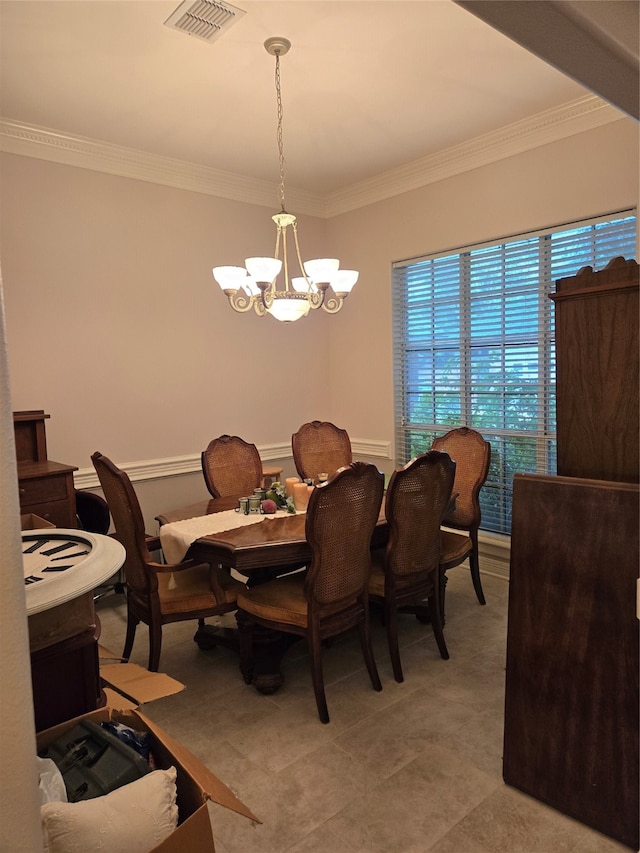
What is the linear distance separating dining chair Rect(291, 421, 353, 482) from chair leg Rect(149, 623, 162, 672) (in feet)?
5.49

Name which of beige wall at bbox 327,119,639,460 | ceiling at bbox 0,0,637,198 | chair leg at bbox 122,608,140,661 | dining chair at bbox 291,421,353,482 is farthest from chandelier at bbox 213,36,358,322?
chair leg at bbox 122,608,140,661

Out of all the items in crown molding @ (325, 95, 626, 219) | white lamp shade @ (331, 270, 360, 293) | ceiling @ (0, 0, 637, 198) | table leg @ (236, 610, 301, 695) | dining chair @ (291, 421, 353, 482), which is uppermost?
ceiling @ (0, 0, 637, 198)

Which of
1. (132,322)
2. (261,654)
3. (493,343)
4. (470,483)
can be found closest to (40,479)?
(132,322)

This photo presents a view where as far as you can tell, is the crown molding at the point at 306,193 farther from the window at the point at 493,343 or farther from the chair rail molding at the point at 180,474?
the chair rail molding at the point at 180,474

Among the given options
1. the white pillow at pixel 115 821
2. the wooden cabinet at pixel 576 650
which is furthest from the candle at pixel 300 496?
the white pillow at pixel 115 821

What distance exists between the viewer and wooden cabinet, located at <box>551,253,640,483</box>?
165 cm

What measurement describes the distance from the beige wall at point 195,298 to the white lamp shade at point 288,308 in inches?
61.0

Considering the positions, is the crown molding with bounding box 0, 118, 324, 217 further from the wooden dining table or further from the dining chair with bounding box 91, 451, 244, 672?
the wooden dining table

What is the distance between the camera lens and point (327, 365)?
5273 millimetres

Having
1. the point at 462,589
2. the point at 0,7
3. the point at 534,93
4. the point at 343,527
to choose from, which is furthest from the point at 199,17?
the point at 462,589

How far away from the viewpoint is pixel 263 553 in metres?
2.52

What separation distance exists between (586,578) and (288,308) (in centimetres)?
188

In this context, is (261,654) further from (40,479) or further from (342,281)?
(342,281)

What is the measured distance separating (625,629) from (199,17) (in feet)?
9.22
